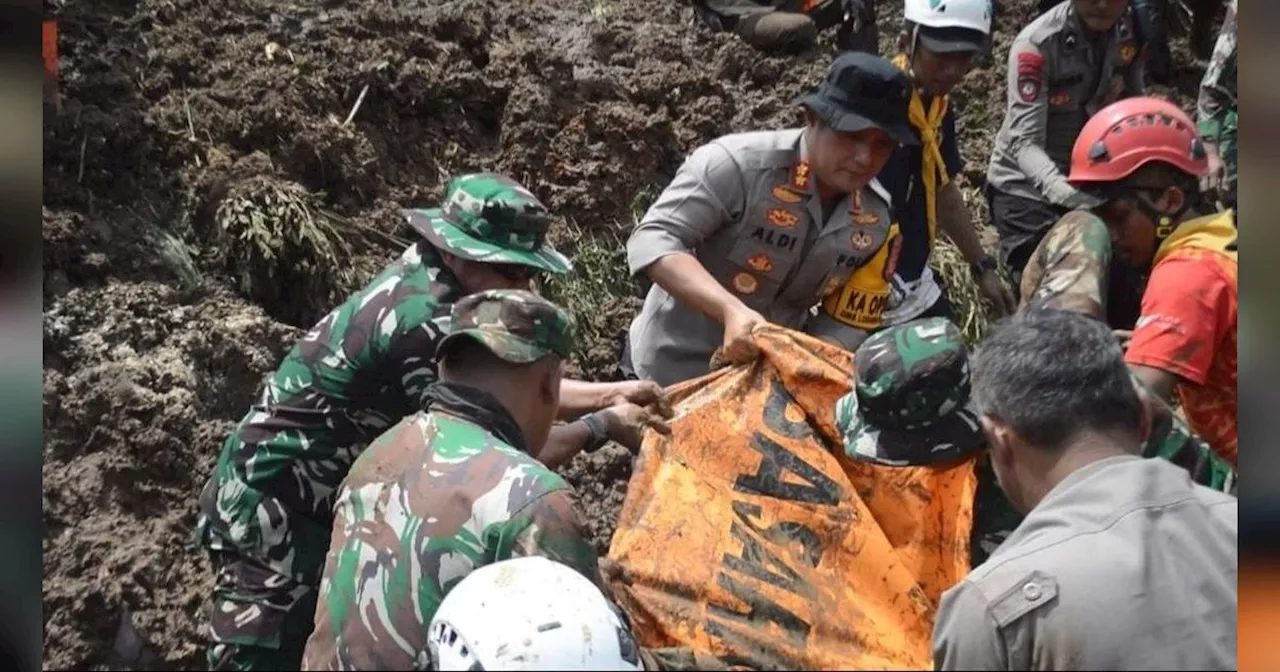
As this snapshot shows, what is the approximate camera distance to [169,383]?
4531 mm

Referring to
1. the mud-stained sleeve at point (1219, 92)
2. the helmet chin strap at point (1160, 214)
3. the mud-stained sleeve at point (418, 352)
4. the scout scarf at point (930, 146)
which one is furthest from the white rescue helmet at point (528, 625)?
A: the mud-stained sleeve at point (1219, 92)

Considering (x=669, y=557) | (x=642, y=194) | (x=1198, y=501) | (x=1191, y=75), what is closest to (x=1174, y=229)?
(x=1198, y=501)

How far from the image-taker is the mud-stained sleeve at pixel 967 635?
197cm

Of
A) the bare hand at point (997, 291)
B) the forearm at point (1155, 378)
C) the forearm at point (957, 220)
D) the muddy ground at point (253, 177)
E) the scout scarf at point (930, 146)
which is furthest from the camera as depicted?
the bare hand at point (997, 291)

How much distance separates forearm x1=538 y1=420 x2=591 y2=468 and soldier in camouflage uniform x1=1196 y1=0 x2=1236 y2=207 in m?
3.00

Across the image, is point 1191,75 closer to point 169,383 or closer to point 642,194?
point 642,194

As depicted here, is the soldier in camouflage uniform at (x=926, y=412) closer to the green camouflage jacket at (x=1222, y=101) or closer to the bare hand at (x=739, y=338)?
the bare hand at (x=739, y=338)

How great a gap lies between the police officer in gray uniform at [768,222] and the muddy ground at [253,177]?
1246mm

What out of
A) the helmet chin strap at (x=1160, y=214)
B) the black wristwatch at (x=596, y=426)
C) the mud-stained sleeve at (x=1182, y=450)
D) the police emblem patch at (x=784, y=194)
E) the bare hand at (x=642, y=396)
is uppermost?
the helmet chin strap at (x=1160, y=214)

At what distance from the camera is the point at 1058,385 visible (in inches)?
85.4

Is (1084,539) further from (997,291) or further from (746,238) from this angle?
(997,291)

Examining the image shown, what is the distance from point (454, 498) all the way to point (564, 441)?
76cm

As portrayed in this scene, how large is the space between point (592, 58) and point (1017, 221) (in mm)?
2487

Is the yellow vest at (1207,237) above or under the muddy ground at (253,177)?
above
